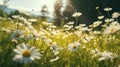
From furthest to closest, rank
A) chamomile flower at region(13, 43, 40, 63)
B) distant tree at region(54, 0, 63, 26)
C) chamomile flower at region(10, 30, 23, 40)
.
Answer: distant tree at region(54, 0, 63, 26) < chamomile flower at region(10, 30, 23, 40) < chamomile flower at region(13, 43, 40, 63)

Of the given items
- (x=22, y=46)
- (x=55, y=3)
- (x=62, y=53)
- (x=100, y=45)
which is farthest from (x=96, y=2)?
(x=22, y=46)

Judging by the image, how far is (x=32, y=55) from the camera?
222 centimetres

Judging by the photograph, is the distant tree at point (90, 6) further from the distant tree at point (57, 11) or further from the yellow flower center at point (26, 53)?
the yellow flower center at point (26, 53)

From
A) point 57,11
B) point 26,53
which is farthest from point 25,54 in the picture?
point 57,11

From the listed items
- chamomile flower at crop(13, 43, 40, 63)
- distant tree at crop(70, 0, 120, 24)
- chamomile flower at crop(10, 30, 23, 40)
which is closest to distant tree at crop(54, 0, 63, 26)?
distant tree at crop(70, 0, 120, 24)

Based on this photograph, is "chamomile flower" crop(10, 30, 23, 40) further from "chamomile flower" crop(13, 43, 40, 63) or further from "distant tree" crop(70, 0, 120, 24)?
"distant tree" crop(70, 0, 120, 24)

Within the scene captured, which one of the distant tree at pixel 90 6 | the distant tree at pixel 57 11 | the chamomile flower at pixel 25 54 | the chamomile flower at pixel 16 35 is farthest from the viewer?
the distant tree at pixel 57 11

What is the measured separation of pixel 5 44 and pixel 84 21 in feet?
55.4

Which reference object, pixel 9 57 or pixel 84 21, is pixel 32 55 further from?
pixel 84 21

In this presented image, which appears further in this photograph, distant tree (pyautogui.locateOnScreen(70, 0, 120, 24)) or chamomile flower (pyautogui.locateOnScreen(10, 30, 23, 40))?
distant tree (pyautogui.locateOnScreen(70, 0, 120, 24))

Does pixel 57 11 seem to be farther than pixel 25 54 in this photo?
Yes

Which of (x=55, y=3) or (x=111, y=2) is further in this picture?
(x=55, y=3)

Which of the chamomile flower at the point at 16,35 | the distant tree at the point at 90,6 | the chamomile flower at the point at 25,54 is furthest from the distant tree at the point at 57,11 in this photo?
the chamomile flower at the point at 25,54

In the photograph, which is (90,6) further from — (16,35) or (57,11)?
(16,35)
